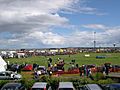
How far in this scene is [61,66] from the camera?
53.1 m

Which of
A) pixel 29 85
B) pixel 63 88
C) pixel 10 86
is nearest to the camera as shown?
pixel 63 88

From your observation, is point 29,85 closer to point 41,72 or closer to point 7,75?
point 7,75

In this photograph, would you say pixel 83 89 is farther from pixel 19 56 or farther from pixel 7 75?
pixel 19 56

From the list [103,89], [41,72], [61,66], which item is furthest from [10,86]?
[61,66]

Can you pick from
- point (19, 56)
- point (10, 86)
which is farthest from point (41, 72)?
point (19, 56)

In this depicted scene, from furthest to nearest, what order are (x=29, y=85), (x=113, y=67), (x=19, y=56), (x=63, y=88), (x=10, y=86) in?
(x=19, y=56) → (x=113, y=67) → (x=29, y=85) → (x=10, y=86) → (x=63, y=88)

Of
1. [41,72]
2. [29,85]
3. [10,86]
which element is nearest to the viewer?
[10,86]

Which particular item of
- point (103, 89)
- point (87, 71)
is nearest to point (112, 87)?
point (103, 89)

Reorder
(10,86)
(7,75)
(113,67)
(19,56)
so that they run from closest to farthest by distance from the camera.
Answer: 1. (10,86)
2. (7,75)
3. (113,67)
4. (19,56)

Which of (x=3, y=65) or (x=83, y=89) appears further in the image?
(x=3, y=65)

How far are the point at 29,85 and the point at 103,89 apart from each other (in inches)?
317

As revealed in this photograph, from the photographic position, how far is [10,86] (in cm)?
2473

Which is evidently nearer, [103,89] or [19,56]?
[103,89]

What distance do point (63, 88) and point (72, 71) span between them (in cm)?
2508
